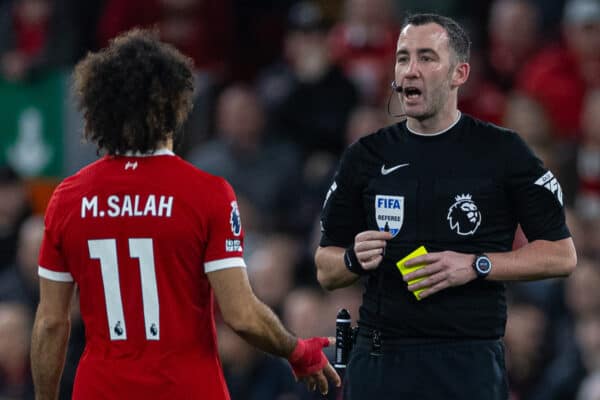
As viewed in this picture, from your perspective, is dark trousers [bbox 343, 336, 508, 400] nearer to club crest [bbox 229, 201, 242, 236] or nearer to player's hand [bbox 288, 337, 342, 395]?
player's hand [bbox 288, 337, 342, 395]

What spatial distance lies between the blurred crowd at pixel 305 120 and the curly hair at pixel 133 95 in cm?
313

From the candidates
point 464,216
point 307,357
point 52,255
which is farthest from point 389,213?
point 52,255

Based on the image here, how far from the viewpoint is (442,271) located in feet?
16.7

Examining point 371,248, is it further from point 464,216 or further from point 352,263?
point 464,216

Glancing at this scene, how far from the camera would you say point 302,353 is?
5.36 m

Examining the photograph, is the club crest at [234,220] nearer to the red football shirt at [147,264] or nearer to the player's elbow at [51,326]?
the red football shirt at [147,264]

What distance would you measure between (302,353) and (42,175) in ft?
20.6

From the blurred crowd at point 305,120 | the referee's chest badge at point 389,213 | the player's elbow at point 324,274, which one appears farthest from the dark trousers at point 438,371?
the blurred crowd at point 305,120

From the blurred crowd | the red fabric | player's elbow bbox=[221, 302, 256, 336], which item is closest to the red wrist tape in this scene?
player's elbow bbox=[221, 302, 256, 336]

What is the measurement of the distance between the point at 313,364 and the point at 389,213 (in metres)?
0.70

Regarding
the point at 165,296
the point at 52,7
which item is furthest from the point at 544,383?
the point at 52,7

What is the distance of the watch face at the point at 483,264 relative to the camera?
510 centimetres

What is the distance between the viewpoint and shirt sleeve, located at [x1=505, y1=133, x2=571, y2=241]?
5.18m

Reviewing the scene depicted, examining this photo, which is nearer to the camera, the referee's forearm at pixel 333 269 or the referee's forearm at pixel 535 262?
the referee's forearm at pixel 535 262
